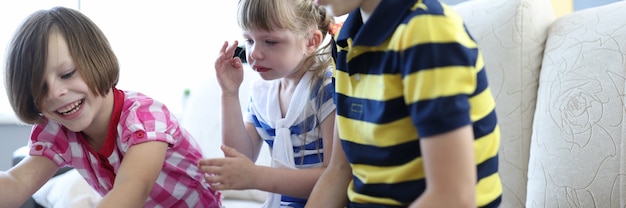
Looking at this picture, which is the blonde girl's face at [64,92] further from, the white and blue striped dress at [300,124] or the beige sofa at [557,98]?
the beige sofa at [557,98]

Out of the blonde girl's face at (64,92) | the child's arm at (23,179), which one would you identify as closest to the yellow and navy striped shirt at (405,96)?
the blonde girl's face at (64,92)

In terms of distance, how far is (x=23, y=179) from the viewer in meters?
1.37

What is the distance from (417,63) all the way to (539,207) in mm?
762

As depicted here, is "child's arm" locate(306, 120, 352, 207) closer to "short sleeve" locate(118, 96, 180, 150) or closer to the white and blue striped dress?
the white and blue striped dress

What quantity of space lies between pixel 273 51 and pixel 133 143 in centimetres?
31

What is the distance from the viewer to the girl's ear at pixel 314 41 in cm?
141

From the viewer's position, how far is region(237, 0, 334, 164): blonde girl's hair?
1.32 meters

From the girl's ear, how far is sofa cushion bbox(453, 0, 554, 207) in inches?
16.4

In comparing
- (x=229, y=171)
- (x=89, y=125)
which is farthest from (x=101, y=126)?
(x=229, y=171)

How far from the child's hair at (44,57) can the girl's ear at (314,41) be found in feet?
1.23

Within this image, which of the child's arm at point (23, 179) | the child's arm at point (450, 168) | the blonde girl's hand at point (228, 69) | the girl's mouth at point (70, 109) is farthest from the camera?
the blonde girl's hand at point (228, 69)

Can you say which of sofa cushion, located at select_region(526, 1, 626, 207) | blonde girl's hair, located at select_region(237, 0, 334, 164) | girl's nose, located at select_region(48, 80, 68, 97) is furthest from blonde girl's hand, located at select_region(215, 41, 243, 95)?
sofa cushion, located at select_region(526, 1, 626, 207)

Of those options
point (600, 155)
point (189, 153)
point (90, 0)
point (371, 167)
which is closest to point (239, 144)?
point (189, 153)

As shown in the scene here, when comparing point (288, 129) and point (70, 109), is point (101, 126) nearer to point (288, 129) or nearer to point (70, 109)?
point (70, 109)
